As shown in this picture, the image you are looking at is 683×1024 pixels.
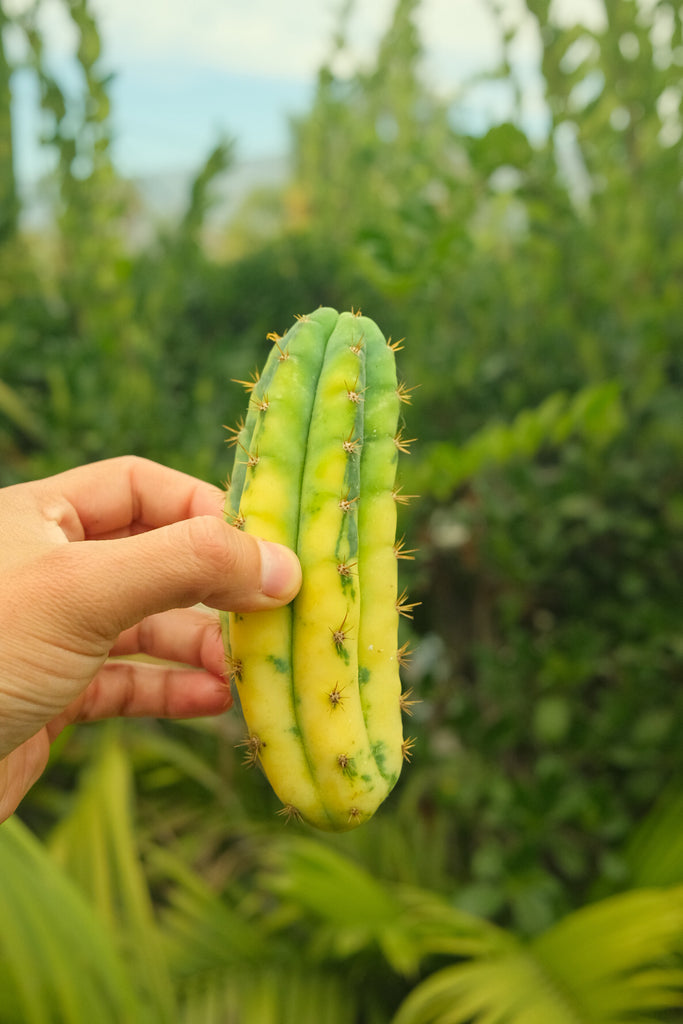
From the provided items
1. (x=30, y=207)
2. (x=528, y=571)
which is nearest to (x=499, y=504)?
(x=528, y=571)

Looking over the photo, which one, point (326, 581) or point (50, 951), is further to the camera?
point (50, 951)

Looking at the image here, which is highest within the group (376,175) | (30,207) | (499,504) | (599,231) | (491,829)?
(376,175)

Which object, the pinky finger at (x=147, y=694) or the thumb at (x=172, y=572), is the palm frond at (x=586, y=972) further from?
the thumb at (x=172, y=572)

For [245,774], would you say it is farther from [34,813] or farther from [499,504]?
[499,504]

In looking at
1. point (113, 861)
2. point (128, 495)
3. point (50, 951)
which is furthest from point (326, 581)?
point (113, 861)

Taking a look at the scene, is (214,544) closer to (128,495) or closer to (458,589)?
(128,495)

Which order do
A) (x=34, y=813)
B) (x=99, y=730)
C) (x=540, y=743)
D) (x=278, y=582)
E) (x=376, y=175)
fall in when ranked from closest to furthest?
(x=278, y=582) → (x=540, y=743) → (x=99, y=730) → (x=34, y=813) → (x=376, y=175)
